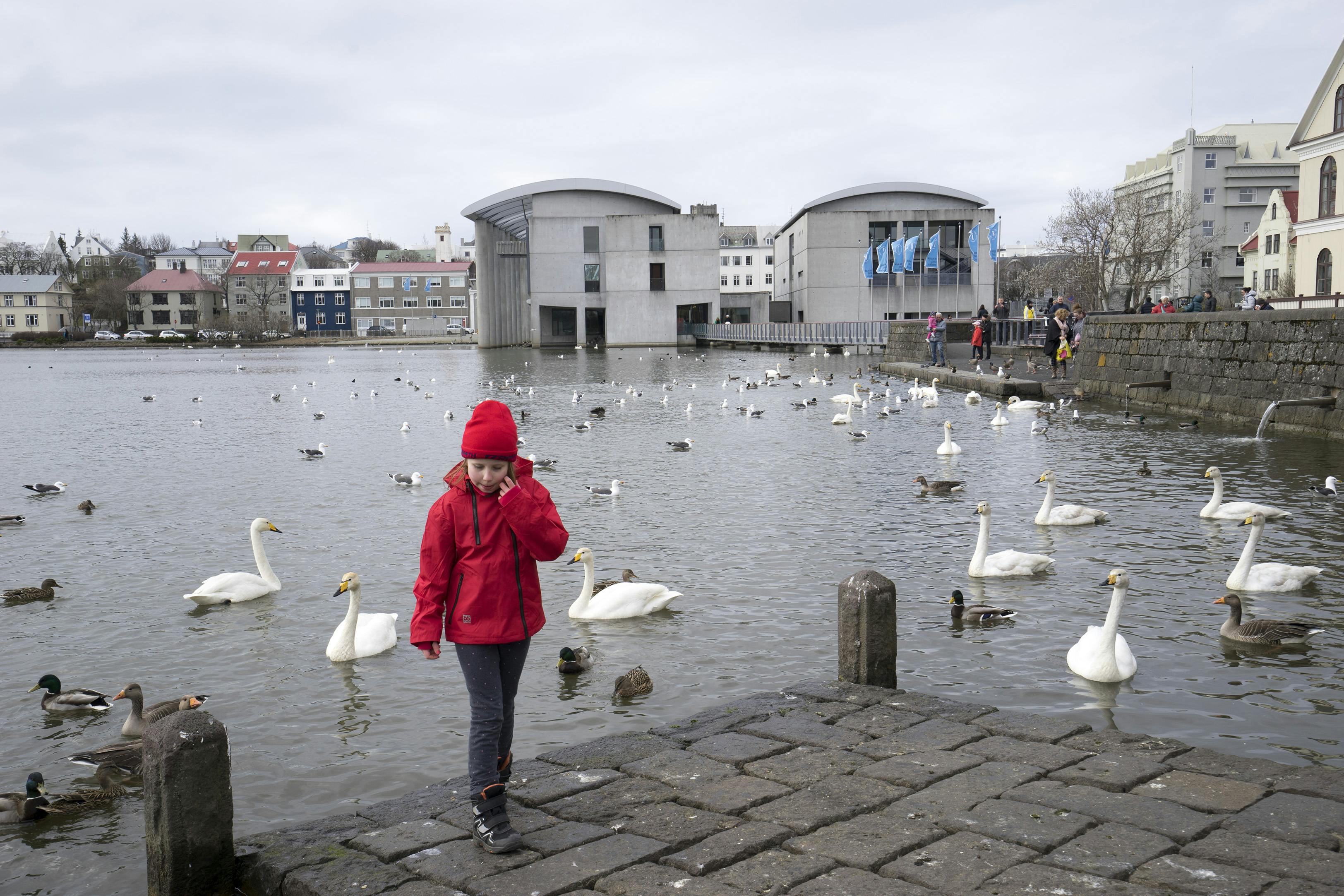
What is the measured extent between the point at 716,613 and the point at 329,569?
430cm

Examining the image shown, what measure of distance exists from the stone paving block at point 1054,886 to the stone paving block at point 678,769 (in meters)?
1.39

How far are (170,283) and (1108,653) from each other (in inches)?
5117

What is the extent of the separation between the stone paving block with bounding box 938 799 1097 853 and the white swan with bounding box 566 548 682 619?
15.0 ft

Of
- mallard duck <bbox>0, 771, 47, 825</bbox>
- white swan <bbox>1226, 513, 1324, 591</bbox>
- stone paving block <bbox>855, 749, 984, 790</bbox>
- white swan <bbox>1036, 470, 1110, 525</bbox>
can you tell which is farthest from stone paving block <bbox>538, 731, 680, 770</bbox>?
white swan <bbox>1036, 470, 1110, 525</bbox>

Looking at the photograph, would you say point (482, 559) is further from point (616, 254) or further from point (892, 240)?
point (616, 254)

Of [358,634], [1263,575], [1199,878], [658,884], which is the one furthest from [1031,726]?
[358,634]

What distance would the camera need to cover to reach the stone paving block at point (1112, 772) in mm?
4340

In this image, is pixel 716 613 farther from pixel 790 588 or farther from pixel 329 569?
pixel 329 569

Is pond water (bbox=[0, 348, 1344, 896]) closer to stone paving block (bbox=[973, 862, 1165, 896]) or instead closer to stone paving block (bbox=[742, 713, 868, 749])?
stone paving block (bbox=[742, 713, 868, 749])

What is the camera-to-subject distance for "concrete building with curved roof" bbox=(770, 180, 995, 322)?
6956 centimetres

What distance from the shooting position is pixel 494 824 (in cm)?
395

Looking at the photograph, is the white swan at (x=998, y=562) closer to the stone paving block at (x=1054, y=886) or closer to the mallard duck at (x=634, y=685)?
the mallard duck at (x=634, y=685)

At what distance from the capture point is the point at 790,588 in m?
9.02

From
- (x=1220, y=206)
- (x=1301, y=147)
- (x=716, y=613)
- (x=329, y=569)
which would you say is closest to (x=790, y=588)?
(x=716, y=613)
